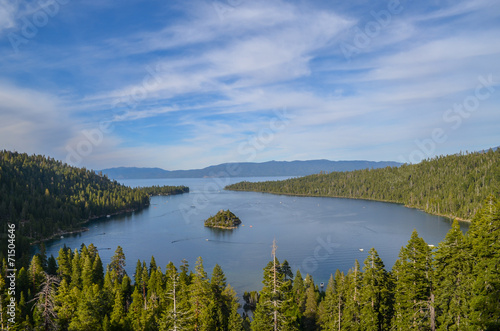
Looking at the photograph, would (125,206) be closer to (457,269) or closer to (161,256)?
(161,256)

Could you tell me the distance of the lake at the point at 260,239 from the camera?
2530 inches

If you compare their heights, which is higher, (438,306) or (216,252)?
(438,306)

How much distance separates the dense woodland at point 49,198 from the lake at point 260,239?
8320 millimetres

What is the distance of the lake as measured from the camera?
64.2m

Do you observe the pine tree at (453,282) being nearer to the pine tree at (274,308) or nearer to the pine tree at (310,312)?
the pine tree at (274,308)

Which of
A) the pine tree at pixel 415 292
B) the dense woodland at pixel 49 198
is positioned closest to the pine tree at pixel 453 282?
the pine tree at pixel 415 292

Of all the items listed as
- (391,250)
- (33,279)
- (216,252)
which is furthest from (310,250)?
(33,279)

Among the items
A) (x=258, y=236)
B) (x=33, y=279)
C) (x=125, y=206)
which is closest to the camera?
(x=33, y=279)

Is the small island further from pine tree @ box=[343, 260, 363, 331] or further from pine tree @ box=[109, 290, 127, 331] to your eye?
pine tree @ box=[343, 260, 363, 331]

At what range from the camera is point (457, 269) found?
2042 cm

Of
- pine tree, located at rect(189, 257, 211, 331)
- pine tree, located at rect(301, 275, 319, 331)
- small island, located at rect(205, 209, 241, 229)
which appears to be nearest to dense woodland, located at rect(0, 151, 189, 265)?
pine tree, located at rect(189, 257, 211, 331)

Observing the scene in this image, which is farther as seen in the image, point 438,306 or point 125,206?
point 125,206

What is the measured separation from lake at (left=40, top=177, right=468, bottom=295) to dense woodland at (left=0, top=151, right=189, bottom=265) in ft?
27.3

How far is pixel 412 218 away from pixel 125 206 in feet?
431
